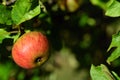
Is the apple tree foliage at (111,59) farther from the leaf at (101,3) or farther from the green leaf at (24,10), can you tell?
the leaf at (101,3)

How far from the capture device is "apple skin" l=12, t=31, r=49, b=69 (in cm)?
182

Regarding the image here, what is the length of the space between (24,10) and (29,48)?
0.57ft

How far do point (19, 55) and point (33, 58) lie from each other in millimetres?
64

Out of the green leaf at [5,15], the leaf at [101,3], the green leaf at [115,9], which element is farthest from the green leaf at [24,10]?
the leaf at [101,3]

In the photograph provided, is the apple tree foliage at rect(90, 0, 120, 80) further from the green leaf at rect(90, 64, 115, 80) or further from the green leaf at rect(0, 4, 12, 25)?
the green leaf at rect(0, 4, 12, 25)

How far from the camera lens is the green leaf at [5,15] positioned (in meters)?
1.75

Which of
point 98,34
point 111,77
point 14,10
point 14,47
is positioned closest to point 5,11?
point 14,10

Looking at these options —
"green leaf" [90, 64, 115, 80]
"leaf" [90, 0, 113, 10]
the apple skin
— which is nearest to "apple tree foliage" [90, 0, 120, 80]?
"green leaf" [90, 64, 115, 80]

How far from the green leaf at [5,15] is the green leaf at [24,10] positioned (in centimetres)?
3

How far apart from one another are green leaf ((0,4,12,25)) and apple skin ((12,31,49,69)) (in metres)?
0.10

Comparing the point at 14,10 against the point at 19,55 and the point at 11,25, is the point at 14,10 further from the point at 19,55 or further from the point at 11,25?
the point at 19,55

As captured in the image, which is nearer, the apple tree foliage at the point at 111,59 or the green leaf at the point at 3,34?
the apple tree foliage at the point at 111,59

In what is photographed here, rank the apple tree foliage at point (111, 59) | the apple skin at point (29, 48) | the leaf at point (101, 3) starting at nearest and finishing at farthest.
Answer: the apple tree foliage at point (111, 59) < the apple skin at point (29, 48) < the leaf at point (101, 3)

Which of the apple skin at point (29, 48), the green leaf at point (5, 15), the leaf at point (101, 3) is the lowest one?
the leaf at point (101, 3)
